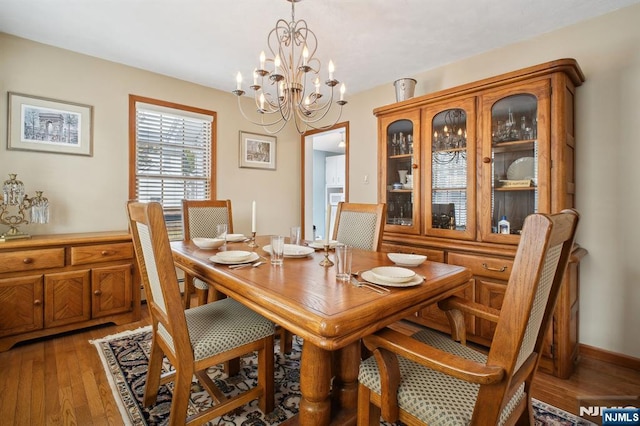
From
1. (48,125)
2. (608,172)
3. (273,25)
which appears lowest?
(608,172)

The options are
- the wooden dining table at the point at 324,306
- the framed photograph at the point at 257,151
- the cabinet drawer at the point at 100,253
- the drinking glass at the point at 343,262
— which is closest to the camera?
the wooden dining table at the point at 324,306

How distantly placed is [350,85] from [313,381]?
10.6 ft

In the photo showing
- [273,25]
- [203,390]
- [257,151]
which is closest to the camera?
[203,390]

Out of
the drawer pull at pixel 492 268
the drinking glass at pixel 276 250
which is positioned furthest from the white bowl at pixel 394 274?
the drawer pull at pixel 492 268

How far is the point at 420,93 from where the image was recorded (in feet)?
10.4

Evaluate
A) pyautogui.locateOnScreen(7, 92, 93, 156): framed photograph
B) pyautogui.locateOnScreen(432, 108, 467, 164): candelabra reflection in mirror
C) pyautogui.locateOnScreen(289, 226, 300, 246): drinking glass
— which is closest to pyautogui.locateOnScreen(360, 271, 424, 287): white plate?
pyautogui.locateOnScreen(289, 226, 300, 246): drinking glass

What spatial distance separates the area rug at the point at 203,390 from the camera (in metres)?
1.54

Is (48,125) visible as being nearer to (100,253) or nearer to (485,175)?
(100,253)

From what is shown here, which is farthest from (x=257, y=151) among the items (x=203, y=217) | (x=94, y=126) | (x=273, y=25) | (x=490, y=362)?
(x=490, y=362)

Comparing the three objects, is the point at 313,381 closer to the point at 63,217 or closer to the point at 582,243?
the point at 582,243

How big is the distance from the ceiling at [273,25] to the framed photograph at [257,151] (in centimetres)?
105

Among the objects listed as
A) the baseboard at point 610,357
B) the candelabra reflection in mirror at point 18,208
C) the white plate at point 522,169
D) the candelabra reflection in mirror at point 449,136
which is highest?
the candelabra reflection in mirror at point 449,136

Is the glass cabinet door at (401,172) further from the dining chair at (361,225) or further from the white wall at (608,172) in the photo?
the white wall at (608,172)

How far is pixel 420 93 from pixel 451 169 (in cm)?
107
